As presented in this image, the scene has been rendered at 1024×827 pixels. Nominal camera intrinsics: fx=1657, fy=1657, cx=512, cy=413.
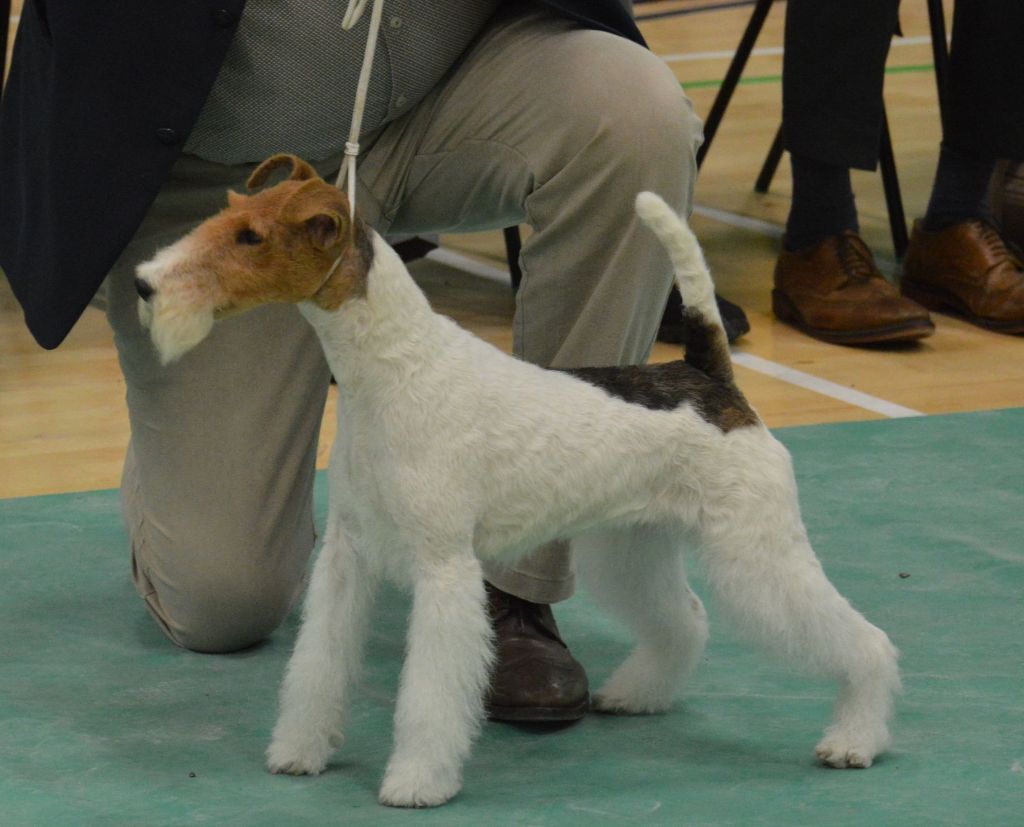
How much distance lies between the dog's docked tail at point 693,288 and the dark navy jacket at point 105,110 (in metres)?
0.36

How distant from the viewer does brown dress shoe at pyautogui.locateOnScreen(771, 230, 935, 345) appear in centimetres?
328

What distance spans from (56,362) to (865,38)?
1.73m

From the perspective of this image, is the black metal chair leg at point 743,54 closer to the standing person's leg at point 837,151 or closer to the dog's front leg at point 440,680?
the standing person's leg at point 837,151

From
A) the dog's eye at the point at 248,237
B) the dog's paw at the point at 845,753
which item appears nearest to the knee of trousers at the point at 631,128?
the dog's eye at the point at 248,237

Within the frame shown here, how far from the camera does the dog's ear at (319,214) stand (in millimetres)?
1450

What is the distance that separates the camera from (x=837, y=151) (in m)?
3.33

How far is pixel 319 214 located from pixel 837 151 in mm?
2086

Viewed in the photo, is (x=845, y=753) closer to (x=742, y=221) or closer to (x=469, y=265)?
(x=469, y=265)

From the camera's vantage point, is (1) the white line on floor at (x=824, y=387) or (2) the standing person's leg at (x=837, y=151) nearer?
(1) the white line on floor at (x=824, y=387)

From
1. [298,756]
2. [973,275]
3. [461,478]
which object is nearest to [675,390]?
[461,478]

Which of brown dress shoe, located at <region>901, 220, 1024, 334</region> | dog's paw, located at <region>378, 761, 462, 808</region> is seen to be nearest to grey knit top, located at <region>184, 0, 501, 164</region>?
Result: dog's paw, located at <region>378, 761, 462, 808</region>

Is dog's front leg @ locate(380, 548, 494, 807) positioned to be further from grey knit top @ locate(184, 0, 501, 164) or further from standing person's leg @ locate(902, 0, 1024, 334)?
standing person's leg @ locate(902, 0, 1024, 334)

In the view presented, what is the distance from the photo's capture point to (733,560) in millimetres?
1625

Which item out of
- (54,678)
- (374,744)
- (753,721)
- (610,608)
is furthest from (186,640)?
(753,721)
